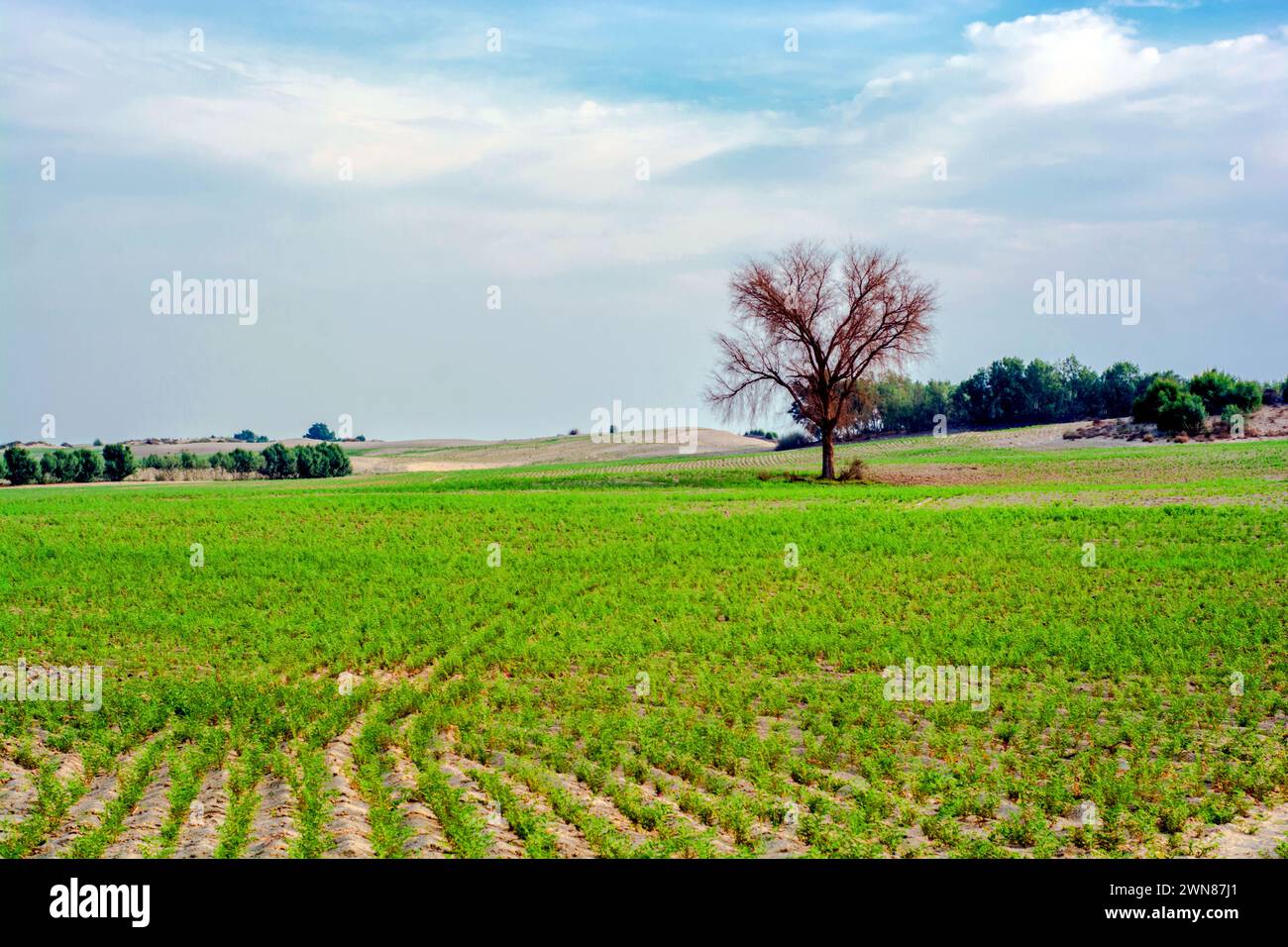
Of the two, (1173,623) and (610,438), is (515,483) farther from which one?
(610,438)

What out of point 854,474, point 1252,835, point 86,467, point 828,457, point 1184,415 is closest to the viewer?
point 1252,835

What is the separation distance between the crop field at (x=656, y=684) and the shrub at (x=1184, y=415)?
6451cm

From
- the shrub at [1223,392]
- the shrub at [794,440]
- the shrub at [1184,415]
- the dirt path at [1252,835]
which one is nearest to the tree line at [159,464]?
the shrub at [794,440]

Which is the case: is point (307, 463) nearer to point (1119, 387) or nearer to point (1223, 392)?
point (1223, 392)

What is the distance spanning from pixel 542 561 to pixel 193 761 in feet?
51.9

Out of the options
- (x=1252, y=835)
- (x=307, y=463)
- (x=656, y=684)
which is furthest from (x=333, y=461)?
(x=1252, y=835)

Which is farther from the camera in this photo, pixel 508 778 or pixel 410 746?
pixel 410 746

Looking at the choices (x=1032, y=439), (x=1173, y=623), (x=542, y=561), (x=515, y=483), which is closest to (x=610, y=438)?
(x=1032, y=439)

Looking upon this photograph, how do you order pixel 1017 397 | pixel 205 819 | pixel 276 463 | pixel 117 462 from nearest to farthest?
pixel 205 819 → pixel 117 462 → pixel 276 463 → pixel 1017 397

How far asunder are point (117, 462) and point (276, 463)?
14.2 meters

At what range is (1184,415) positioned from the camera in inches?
3745

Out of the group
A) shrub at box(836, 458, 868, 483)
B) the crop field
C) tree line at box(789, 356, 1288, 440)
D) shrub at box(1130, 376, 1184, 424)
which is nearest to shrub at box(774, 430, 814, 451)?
tree line at box(789, 356, 1288, 440)

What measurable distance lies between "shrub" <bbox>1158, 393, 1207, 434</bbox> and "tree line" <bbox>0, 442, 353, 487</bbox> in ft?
267
